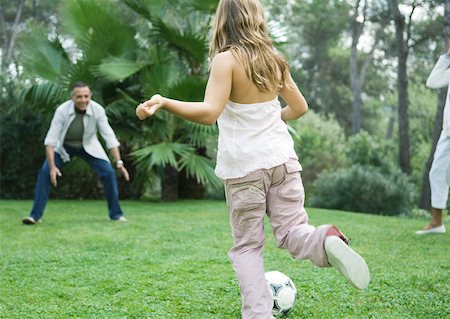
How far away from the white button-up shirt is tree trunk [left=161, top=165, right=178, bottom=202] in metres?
4.18

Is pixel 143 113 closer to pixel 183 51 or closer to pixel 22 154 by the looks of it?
pixel 183 51

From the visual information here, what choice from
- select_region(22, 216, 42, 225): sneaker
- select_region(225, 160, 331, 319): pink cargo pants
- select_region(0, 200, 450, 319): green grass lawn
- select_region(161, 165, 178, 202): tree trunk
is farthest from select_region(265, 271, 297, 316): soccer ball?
select_region(161, 165, 178, 202): tree trunk

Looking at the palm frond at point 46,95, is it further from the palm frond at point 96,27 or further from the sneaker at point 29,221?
the sneaker at point 29,221

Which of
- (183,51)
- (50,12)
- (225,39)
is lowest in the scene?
(225,39)

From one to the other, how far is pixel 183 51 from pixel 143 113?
28.6 ft

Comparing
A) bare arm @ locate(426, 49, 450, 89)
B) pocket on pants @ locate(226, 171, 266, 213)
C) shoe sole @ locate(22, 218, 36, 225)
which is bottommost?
shoe sole @ locate(22, 218, 36, 225)

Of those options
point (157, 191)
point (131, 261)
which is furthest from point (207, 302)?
point (157, 191)

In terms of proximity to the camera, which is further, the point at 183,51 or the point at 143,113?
the point at 183,51

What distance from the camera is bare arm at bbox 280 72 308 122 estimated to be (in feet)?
10.2

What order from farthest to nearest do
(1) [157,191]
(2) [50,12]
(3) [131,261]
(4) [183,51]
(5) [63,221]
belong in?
(2) [50,12]
(1) [157,191]
(4) [183,51]
(5) [63,221]
(3) [131,261]

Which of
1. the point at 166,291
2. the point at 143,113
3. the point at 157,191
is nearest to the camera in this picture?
the point at 143,113

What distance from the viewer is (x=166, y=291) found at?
153 inches

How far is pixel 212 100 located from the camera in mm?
2771

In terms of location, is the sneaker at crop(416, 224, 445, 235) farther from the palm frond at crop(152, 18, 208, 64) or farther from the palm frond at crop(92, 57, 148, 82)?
the palm frond at crop(92, 57, 148, 82)
